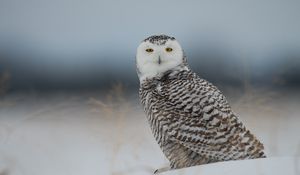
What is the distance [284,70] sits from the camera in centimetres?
510

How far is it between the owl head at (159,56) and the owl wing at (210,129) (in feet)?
2.40

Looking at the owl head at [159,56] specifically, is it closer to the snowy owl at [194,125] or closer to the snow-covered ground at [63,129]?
the snowy owl at [194,125]

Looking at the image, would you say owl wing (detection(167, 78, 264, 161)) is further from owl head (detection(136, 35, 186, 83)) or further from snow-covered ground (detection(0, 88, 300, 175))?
owl head (detection(136, 35, 186, 83))

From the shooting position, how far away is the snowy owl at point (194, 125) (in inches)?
225

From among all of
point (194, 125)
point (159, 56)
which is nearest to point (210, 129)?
point (194, 125)

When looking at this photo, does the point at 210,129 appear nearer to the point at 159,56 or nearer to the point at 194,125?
the point at 194,125

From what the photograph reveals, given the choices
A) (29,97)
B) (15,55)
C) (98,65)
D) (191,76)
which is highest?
(15,55)

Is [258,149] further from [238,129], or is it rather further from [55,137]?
[55,137]

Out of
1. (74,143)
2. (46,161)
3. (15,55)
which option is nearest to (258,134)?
(74,143)

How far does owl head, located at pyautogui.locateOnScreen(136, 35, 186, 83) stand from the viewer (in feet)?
22.2

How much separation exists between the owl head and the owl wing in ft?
2.40

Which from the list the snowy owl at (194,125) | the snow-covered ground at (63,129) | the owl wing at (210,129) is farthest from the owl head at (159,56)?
the snow-covered ground at (63,129)

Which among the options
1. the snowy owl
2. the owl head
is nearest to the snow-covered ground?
the snowy owl

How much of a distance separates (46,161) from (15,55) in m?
16.0
